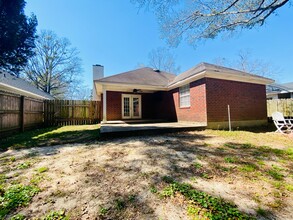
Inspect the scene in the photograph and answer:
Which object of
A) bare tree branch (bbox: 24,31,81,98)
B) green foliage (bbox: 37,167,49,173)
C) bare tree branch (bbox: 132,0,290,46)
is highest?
bare tree branch (bbox: 24,31,81,98)

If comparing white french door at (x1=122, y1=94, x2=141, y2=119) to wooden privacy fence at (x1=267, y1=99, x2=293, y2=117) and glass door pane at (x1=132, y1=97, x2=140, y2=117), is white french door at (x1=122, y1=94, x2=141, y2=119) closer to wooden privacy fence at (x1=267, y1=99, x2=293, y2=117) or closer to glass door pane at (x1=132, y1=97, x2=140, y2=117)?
glass door pane at (x1=132, y1=97, x2=140, y2=117)

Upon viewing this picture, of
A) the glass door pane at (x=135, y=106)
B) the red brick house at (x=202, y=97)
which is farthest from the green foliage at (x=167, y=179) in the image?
the glass door pane at (x=135, y=106)

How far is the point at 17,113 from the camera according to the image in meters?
7.32

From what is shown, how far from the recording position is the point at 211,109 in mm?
7703

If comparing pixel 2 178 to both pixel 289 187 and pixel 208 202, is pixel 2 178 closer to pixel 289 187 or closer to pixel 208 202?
pixel 208 202

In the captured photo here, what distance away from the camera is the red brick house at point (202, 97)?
306 inches

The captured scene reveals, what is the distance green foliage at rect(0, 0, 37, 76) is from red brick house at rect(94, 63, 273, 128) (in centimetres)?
365

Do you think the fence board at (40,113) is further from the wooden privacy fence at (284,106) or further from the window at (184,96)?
the wooden privacy fence at (284,106)

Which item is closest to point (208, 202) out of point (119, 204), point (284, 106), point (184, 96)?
point (119, 204)

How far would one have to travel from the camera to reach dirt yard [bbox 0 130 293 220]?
170 cm

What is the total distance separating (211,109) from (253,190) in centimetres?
603

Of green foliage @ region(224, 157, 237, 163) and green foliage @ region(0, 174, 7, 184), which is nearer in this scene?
green foliage @ region(0, 174, 7, 184)

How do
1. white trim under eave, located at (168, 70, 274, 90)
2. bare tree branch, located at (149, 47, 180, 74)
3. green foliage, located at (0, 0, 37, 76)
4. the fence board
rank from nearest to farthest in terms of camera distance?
green foliage, located at (0, 0, 37, 76), the fence board, white trim under eave, located at (168, 70, 274, 90), bare tree branch, located at (149, 47, 180, 74)

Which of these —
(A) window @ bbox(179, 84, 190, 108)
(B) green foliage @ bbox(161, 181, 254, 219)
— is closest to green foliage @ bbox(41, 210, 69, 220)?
(B) green foliage @ bbox(161, 181, 254, 219)
